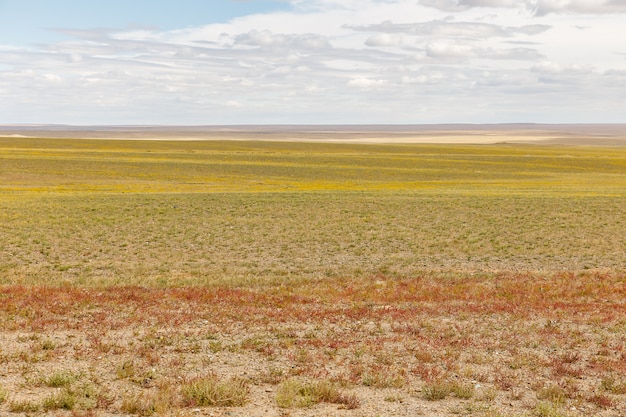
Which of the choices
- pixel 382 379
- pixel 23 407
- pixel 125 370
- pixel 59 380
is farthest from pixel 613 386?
pixel 23 407

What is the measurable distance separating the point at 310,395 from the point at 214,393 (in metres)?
1.50

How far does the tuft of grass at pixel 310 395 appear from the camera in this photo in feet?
33.5

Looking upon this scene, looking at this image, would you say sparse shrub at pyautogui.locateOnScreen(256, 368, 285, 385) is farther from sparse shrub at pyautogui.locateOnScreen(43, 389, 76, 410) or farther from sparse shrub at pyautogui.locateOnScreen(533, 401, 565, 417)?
sparse shrub at pyautogui.locateOnScreen(533, 401, 565, 417)

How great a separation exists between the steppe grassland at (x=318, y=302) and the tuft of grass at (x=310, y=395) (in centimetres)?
4

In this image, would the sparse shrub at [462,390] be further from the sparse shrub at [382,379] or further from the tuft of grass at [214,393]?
the tuft of grass at [214,393]

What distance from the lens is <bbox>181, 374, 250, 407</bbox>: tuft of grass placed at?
10.2 m

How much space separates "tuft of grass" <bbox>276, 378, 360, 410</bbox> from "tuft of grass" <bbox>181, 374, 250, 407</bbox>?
604 millimetres

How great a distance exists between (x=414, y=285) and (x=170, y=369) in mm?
11887

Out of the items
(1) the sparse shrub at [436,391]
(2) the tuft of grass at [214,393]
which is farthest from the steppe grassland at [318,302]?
(2) the tuft of grass at [214,393]

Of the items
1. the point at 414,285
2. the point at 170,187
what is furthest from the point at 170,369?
the point at 170,187

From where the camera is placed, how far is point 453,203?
1887 inches

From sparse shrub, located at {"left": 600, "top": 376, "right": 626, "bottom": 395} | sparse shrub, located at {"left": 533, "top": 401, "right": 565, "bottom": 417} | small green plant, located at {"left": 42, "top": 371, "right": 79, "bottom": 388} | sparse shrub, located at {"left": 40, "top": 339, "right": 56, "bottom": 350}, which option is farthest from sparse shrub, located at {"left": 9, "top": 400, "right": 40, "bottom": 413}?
sparse shrub, located at {"left": 600, "top": 376, "right": 626, "bottom": 395}

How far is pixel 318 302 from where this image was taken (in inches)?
730

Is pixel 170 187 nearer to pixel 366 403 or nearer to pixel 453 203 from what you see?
pixel 453 203
